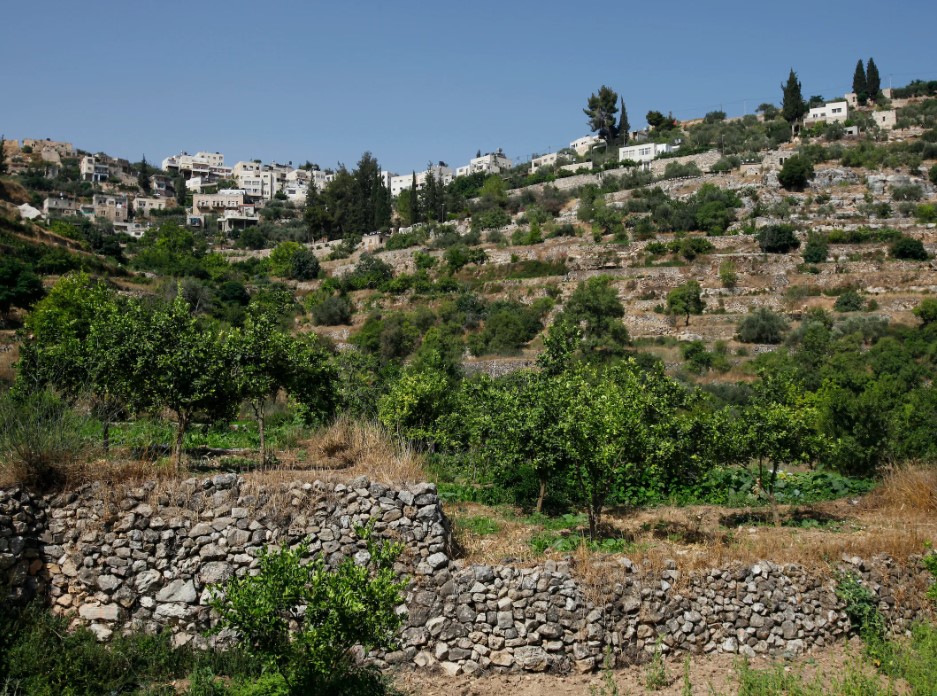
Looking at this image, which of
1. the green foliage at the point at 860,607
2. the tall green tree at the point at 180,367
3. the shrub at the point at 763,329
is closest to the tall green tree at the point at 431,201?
the shrub at the point at 763,329

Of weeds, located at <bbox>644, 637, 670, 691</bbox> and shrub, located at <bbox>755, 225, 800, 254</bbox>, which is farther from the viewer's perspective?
shrub, located at <bbox>755, 225, 800, 254</bbox>

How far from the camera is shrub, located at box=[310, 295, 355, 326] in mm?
47750

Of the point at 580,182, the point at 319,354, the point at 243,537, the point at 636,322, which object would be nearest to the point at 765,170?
the point at 580,182

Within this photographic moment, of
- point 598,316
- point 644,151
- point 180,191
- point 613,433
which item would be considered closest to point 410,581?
point 613,433

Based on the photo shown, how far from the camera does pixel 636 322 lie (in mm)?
41219

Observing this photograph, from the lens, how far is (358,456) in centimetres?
1191

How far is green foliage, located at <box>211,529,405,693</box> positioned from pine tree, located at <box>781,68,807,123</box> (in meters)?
81.8

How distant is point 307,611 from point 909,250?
47.4 metres

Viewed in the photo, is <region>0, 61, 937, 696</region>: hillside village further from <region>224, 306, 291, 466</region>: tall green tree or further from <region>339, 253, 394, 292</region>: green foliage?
<region>339, 253, 394, 292</region>: green foliage

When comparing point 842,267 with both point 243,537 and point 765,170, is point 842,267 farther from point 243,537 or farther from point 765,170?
point 243,537

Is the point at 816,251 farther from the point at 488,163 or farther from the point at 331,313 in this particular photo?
the point at 488,163

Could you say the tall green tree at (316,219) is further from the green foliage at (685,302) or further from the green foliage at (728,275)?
the green foliage at (685,302)

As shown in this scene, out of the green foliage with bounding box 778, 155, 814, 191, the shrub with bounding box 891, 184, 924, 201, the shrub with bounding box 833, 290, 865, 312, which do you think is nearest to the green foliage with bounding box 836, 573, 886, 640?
the shrub with bounding box 833, 290, 865, 312

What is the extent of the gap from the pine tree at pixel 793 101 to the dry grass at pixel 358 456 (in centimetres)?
7642
